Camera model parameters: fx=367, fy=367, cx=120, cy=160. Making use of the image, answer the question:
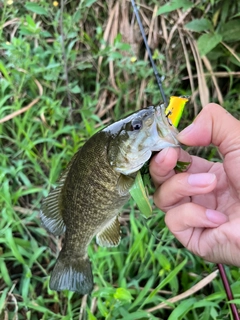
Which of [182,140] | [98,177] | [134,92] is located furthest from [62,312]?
[134,92]

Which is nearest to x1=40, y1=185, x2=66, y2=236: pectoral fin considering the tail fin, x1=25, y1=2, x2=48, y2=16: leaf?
the tail fin

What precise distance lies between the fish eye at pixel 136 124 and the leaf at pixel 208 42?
48.4 inches

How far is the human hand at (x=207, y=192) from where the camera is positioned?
51.6 inches

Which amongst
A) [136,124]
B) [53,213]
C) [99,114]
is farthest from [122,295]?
[99,114]

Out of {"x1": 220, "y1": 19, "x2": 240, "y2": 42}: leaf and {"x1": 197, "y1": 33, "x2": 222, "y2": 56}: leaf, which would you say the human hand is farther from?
{"x1": 220, "y1": 19, "x2": 240, "y2": 42}: leaf

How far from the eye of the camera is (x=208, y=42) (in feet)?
7.93

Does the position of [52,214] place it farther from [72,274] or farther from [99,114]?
[99,114]

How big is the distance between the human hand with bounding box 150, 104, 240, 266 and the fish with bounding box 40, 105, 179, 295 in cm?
8

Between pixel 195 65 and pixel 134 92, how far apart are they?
1.66 feet

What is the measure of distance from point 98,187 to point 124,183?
132 mm

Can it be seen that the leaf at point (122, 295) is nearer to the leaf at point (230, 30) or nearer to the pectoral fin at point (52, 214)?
the pectoral fin at point (52, 214)

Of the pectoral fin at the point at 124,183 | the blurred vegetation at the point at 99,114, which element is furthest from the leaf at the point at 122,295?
the pectoral fin at the point at 124,183

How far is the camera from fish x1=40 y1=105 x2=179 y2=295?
1.35 meters

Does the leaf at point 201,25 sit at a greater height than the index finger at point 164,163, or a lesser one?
greater
